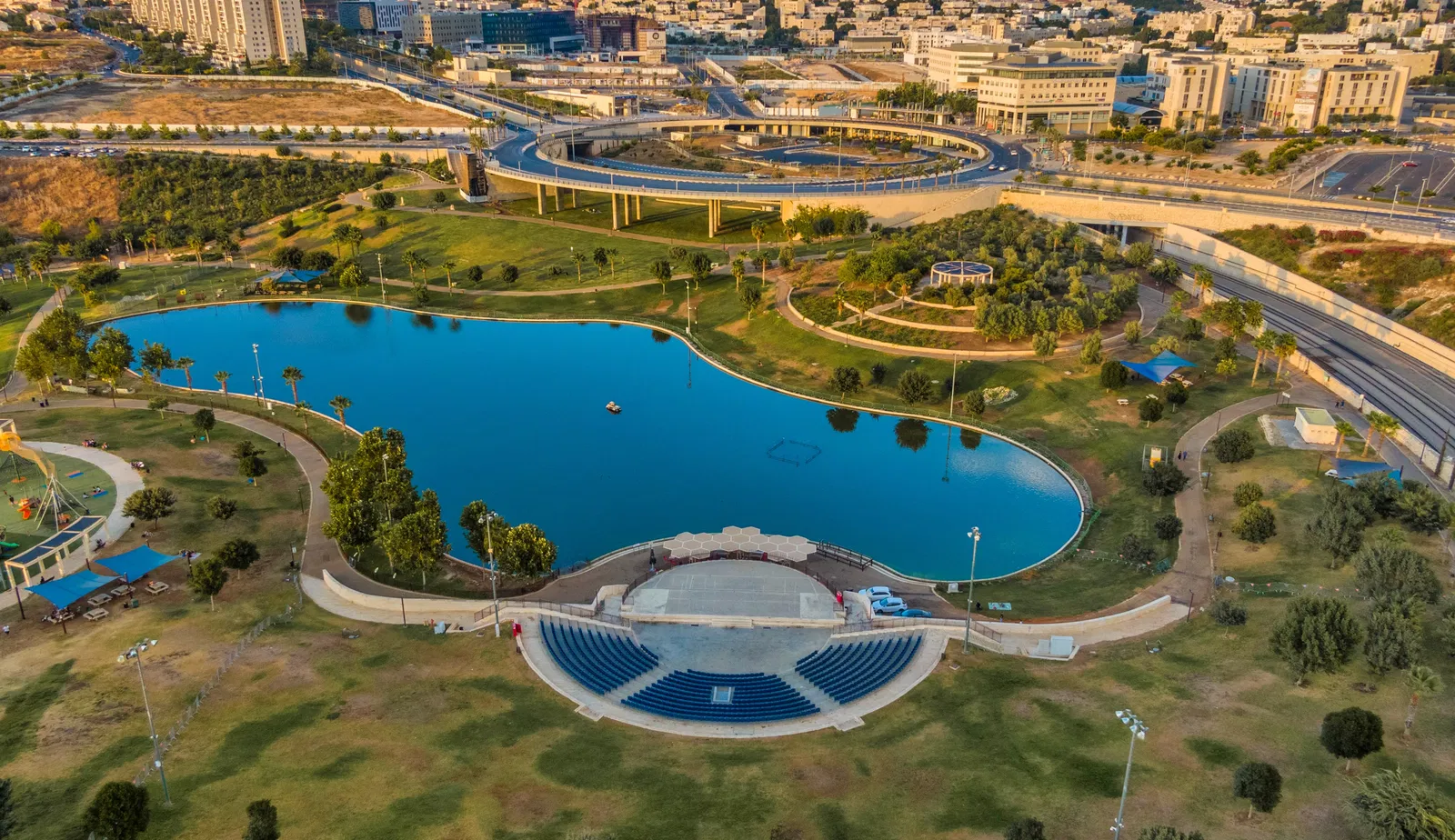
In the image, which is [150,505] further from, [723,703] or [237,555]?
[723,703]

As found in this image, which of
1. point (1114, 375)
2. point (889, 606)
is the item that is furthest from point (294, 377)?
point (1114, 375)

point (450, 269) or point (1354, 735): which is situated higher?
point (1354, 735)

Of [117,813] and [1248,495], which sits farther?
[1248,495]

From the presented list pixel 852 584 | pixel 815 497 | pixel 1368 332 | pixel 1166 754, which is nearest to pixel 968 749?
pixel 1166 754

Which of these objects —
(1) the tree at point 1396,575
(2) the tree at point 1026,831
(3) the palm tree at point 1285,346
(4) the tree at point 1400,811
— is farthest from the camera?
(3) the palm tree at point 1285,346

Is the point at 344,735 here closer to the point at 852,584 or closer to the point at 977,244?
the point at 852,584

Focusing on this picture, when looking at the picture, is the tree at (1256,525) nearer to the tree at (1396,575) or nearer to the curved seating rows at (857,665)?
the tree at (1396,575)

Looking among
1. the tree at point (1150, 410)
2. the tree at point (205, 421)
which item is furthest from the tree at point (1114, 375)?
the tree at point (205, 421)
